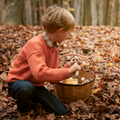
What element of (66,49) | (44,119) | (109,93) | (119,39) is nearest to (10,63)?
(66,49)

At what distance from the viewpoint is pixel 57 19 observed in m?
1.48

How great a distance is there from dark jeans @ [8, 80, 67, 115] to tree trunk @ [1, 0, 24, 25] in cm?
484

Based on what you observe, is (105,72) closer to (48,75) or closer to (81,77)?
(81,77)

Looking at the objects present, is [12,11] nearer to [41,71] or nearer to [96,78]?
[96,78]

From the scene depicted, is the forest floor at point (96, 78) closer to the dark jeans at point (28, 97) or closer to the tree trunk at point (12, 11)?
the dark jeans at point (28, 97)

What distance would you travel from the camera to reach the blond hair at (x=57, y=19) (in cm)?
148

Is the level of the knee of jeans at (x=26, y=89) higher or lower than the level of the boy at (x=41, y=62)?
lower

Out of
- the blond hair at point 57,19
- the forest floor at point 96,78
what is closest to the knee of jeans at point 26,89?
the forest floor at point 96,78

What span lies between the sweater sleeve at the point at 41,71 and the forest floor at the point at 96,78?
626mm

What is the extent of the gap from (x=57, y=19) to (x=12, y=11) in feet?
16.3

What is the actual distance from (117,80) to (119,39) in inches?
74.4

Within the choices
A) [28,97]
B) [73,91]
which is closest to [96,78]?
[73,91]

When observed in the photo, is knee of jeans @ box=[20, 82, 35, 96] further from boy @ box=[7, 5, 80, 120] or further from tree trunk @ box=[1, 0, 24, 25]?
tree trunk @ box=[1, 0, 24, 25]

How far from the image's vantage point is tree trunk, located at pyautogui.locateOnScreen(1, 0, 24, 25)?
5.74m
